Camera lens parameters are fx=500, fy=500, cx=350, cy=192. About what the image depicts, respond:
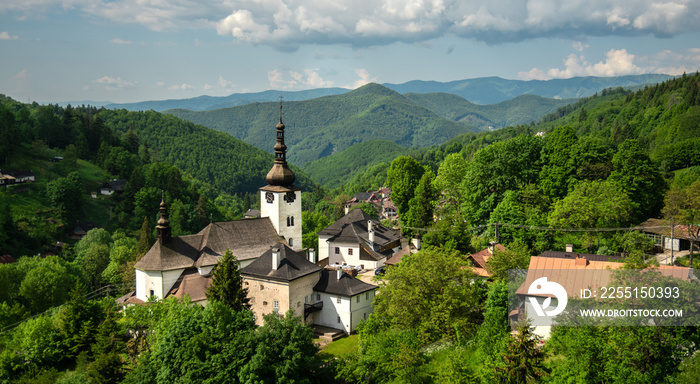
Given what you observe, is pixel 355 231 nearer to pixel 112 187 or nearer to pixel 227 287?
pixel 227 287

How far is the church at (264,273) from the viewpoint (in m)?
38.2

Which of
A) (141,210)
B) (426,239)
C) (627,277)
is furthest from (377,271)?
(141,210)

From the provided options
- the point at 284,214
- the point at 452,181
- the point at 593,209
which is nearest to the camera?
the point at 593,209

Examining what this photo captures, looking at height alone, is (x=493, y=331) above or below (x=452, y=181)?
below

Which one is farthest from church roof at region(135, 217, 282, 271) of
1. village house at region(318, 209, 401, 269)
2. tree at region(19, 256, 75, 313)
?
tree at region(19, 256, 75, 313)

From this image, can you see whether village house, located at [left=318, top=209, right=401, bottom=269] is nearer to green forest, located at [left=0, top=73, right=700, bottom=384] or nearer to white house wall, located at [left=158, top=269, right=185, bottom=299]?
green forest, located at [left=0, top=73, right=700, bottom=384]

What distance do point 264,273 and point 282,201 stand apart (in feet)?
36.6

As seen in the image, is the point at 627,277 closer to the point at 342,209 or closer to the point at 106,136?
the point at 342,209

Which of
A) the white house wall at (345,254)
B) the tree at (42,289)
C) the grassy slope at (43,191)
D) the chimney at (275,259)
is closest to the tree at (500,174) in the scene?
the white house wall at (345,254)

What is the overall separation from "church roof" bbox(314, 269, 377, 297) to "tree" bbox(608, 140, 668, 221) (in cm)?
2578

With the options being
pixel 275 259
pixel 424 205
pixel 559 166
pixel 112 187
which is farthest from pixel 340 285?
pixel 112 187

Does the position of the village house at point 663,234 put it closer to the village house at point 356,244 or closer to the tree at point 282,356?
the village house at point 356,244

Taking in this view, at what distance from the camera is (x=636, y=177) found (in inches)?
1825

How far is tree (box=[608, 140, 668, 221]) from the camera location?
46344 millimetres
